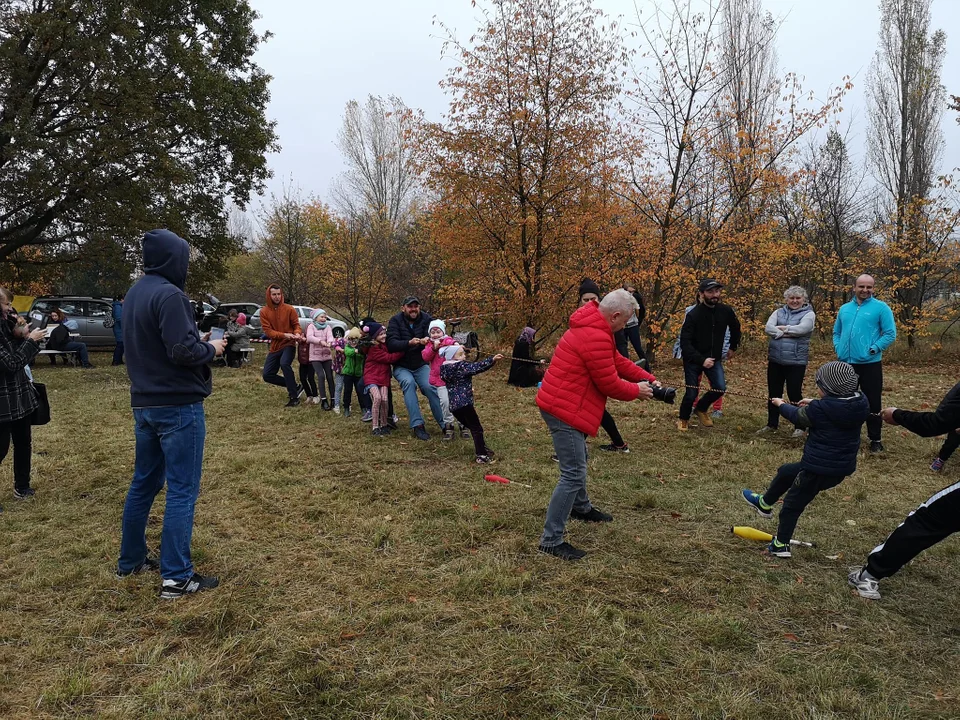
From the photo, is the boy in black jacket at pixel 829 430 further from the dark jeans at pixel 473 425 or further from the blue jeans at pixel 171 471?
the blue jeans at pixel 171 471

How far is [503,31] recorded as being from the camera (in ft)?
41.6

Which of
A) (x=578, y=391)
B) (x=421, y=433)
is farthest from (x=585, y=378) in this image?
(x=421, y=433)

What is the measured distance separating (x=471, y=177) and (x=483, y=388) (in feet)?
16.4

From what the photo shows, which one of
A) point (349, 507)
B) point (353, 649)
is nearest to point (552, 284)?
point (349, 507)

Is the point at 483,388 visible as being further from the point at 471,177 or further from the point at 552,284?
the point at 471,177

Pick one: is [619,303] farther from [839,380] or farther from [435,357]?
[435,357]

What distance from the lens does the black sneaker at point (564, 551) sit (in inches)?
155

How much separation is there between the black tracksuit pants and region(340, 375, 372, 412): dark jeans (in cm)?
637

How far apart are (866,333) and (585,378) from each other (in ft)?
13.7

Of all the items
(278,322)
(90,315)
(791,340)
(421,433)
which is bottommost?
(421,433)

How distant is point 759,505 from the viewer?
4621 mm

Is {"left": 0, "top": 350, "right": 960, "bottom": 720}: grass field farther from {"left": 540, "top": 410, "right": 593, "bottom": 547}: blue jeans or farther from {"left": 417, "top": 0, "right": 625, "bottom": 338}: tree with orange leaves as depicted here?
{"left": 417, "top": 0, "right": 625, "bottom": 338}: tree with orange leaves

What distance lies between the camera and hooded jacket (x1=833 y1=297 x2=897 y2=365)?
6.20 metres

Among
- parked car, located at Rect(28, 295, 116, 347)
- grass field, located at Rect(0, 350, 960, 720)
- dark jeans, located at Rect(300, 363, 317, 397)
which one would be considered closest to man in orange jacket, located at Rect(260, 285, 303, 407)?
dark jeans, located at Rect(300, 363, 317, 397)
